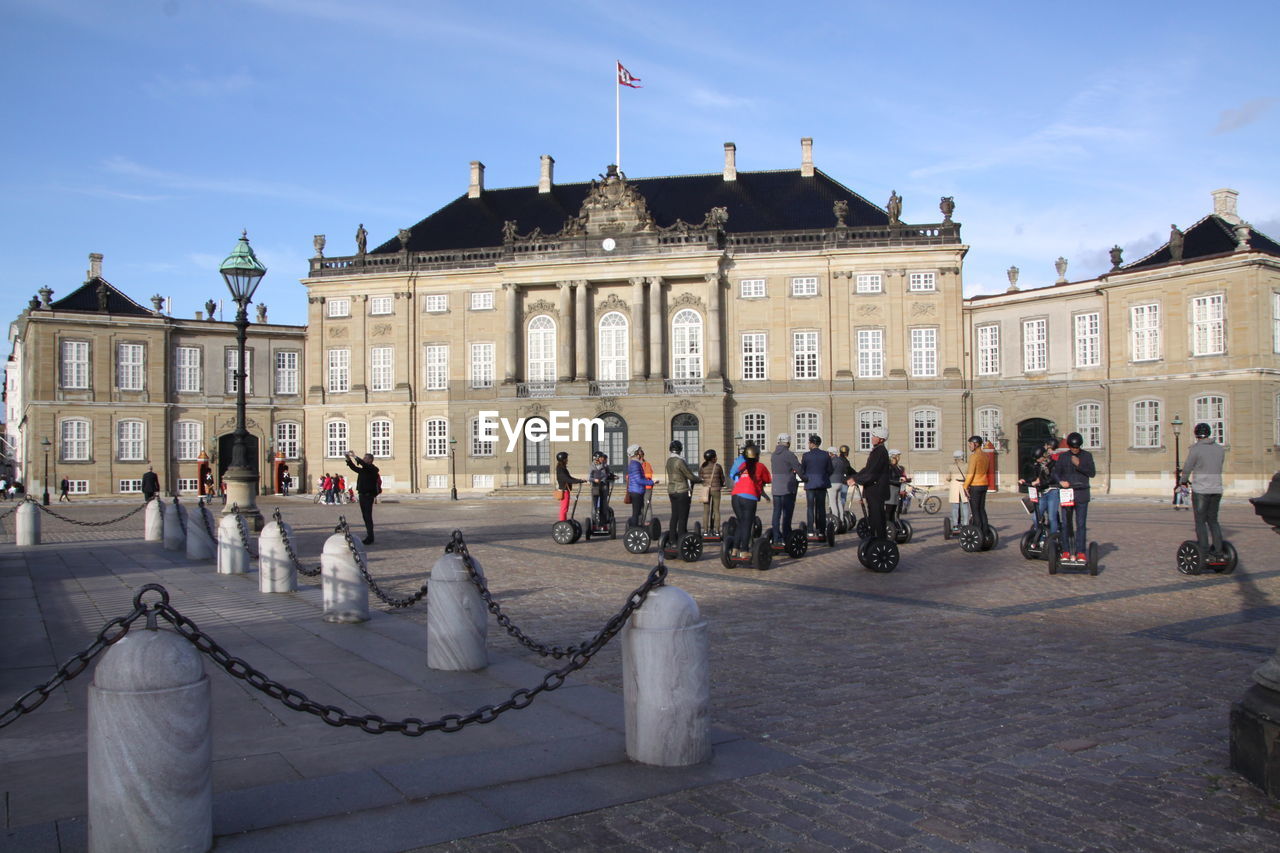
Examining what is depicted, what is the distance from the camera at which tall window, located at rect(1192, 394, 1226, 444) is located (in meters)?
41.9

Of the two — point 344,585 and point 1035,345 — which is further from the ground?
point 1035,345

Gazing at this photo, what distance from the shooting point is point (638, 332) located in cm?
5178

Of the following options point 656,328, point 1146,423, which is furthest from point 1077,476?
point 656,328

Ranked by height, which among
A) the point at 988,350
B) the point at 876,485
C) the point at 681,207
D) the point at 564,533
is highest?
the point at 681,207

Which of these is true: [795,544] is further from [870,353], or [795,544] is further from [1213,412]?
[870,353]

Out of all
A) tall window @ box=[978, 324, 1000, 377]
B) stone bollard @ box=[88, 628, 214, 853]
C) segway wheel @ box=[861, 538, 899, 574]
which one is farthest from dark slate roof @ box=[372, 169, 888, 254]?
stone bollard @ box=[88, 628, 214, 853]

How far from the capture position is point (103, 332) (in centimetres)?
5541

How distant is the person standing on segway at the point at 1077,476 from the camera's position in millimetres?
13617

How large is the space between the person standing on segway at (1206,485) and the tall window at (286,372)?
5530cm

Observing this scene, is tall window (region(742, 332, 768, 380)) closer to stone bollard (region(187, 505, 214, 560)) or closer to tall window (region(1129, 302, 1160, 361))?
tall window (region(1129, 302, 1160, 361))

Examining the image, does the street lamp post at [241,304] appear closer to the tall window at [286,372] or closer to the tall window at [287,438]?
the tall window at [287,438]

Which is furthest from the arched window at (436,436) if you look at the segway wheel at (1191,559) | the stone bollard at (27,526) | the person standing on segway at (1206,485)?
the person standing on segway at (1206,485)

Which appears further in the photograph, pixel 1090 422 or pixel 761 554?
pixel 1090 422

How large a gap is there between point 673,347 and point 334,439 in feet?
66.4
